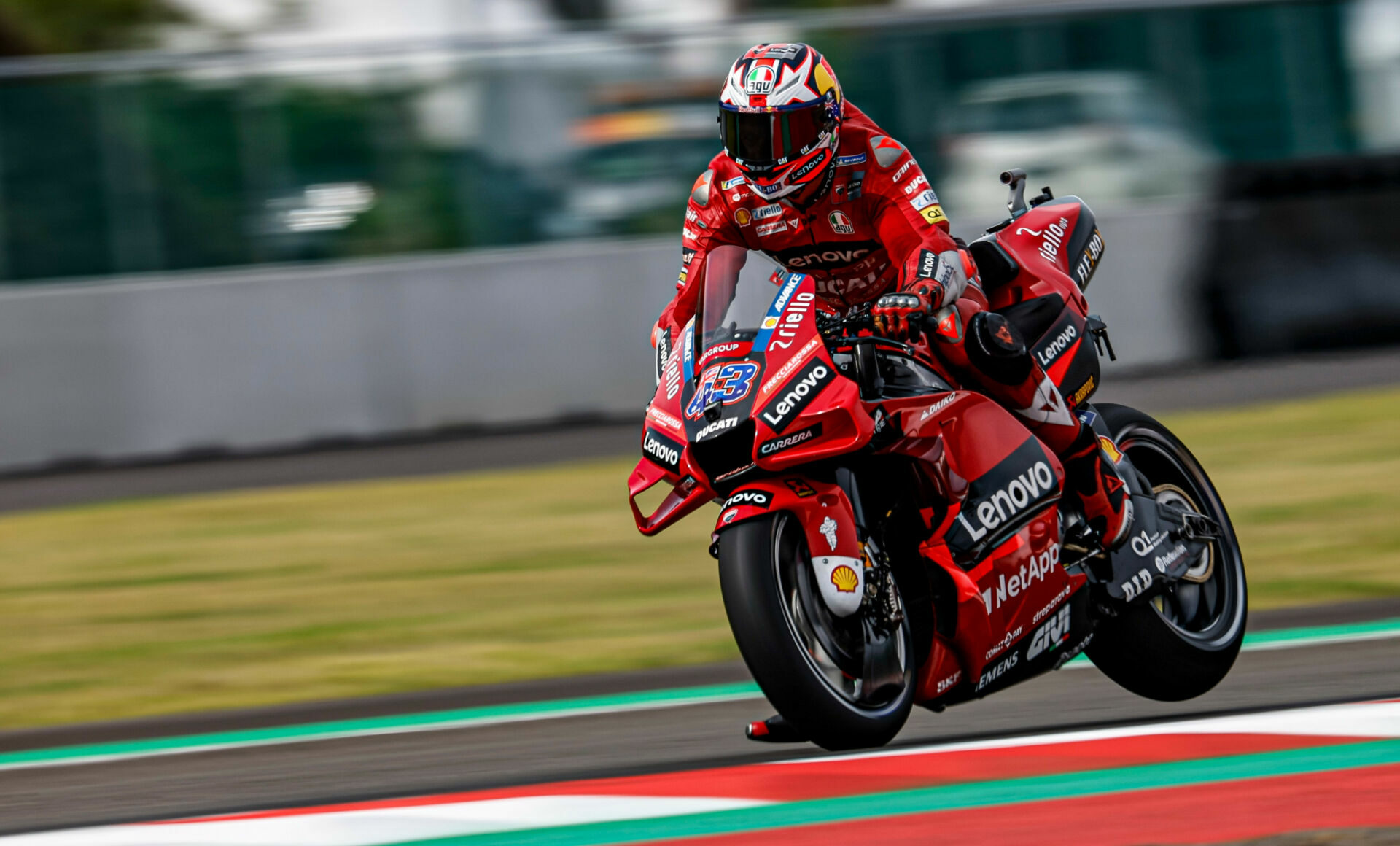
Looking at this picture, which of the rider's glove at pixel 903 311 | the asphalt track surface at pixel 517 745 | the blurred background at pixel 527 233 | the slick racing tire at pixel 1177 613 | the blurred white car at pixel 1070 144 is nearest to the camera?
the rider's glove at pixel 903 311

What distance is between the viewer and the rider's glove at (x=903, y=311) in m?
4.76

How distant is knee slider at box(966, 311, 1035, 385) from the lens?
16.9ft

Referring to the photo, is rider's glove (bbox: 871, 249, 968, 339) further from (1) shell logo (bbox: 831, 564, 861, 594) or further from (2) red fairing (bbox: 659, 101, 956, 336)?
(1) shell logo (bbox: 831, 564, 861, 594)

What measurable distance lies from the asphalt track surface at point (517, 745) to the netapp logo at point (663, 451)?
0.81m

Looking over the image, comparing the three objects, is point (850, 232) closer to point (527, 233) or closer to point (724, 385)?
point (724, 385)

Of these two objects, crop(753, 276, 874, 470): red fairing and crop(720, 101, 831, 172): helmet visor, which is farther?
crop(720, 101, 831, 172): helmet visor

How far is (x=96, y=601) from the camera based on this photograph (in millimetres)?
8844

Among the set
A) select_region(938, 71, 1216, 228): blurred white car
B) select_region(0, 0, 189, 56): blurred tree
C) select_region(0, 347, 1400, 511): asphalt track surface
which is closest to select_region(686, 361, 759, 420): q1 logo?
select_region(0, 347, 1400, 511): asphalt track surface

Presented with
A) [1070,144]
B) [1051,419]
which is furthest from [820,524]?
[1070,144]

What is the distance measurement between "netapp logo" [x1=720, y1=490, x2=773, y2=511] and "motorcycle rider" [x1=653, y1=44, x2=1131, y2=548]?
0.50 meters

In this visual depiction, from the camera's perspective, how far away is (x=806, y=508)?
463 cm

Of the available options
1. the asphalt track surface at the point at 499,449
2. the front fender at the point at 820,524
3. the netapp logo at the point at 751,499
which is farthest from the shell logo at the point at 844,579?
the asphalt track surface at the point at 499,449

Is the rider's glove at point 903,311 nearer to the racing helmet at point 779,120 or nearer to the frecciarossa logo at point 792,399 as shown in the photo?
the frecciarossa logo at point 792,399

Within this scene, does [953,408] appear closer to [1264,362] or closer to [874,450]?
[874,450]
